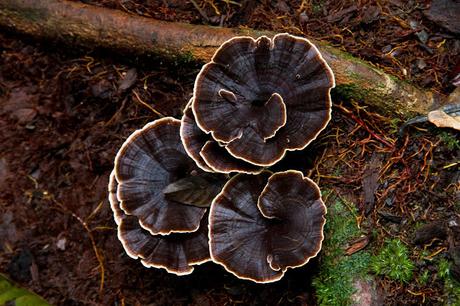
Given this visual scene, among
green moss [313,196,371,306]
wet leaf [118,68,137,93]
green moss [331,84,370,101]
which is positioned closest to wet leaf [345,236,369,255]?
green moss [313,196,371,306]

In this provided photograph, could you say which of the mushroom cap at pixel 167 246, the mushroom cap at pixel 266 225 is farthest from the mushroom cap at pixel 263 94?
the mushroom cap at pixel 167 246

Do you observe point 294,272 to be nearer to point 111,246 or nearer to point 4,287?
point 111,246

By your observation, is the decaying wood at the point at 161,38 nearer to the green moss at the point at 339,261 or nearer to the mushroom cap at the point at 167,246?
the green moss at the point at 339,261

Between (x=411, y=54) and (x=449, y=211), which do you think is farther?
(x=411, y=54)

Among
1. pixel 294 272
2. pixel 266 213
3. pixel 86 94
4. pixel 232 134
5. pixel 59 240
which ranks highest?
pixel 232 134

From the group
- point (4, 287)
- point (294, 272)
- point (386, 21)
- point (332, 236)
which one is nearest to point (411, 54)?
point (386, 21)

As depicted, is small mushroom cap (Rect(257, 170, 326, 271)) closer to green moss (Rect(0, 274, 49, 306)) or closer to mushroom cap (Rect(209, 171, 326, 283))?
mushroom cap (Rect(209, 171, 326, 283))
